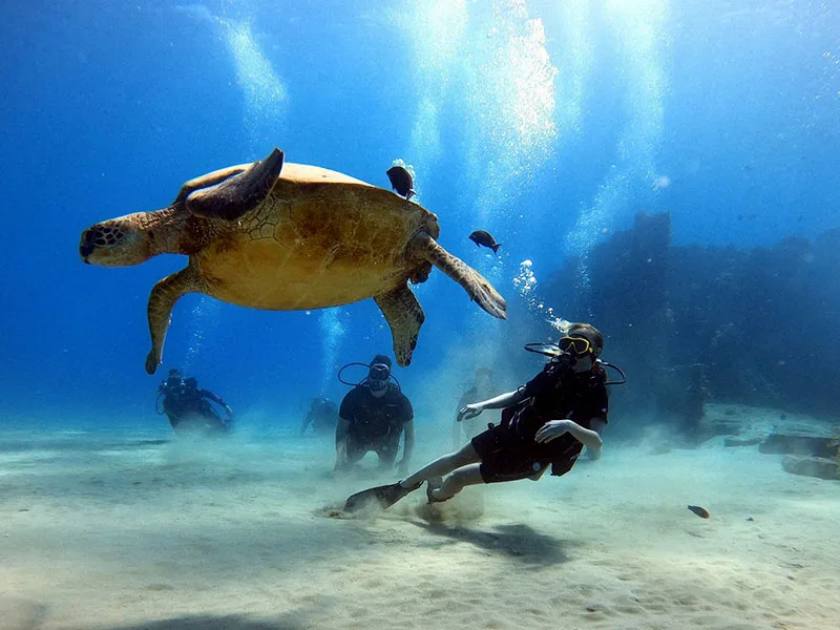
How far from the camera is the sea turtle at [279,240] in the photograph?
3.13 m

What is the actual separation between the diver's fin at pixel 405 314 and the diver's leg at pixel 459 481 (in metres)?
1.34

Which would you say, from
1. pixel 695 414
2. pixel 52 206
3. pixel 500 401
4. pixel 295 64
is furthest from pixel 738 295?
pixel 52 206

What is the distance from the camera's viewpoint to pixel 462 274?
3.81m

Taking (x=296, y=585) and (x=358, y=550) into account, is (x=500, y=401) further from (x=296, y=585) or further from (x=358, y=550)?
(x=296, y=585)

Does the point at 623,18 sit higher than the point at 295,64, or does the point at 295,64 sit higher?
the point at 295,64

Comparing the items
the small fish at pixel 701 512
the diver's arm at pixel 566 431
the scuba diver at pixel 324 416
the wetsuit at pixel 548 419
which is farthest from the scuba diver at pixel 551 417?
the scuba diver at pixel 324 416

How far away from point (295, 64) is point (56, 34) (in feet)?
74.1

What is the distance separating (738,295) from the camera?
78.5 ft

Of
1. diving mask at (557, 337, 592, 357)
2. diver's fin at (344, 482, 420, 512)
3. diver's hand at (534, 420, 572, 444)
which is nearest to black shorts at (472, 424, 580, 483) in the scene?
diver's hand at (534, 420, 572, 444)

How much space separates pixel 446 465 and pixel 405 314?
5.90ft

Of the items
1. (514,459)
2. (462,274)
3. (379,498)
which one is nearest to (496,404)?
(514,459)

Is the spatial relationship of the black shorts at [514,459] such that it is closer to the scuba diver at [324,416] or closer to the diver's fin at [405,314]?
the diver's fin at [405,314]

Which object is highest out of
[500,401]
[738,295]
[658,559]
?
[738,295]

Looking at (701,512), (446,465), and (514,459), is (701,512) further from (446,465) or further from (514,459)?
(446,465)
